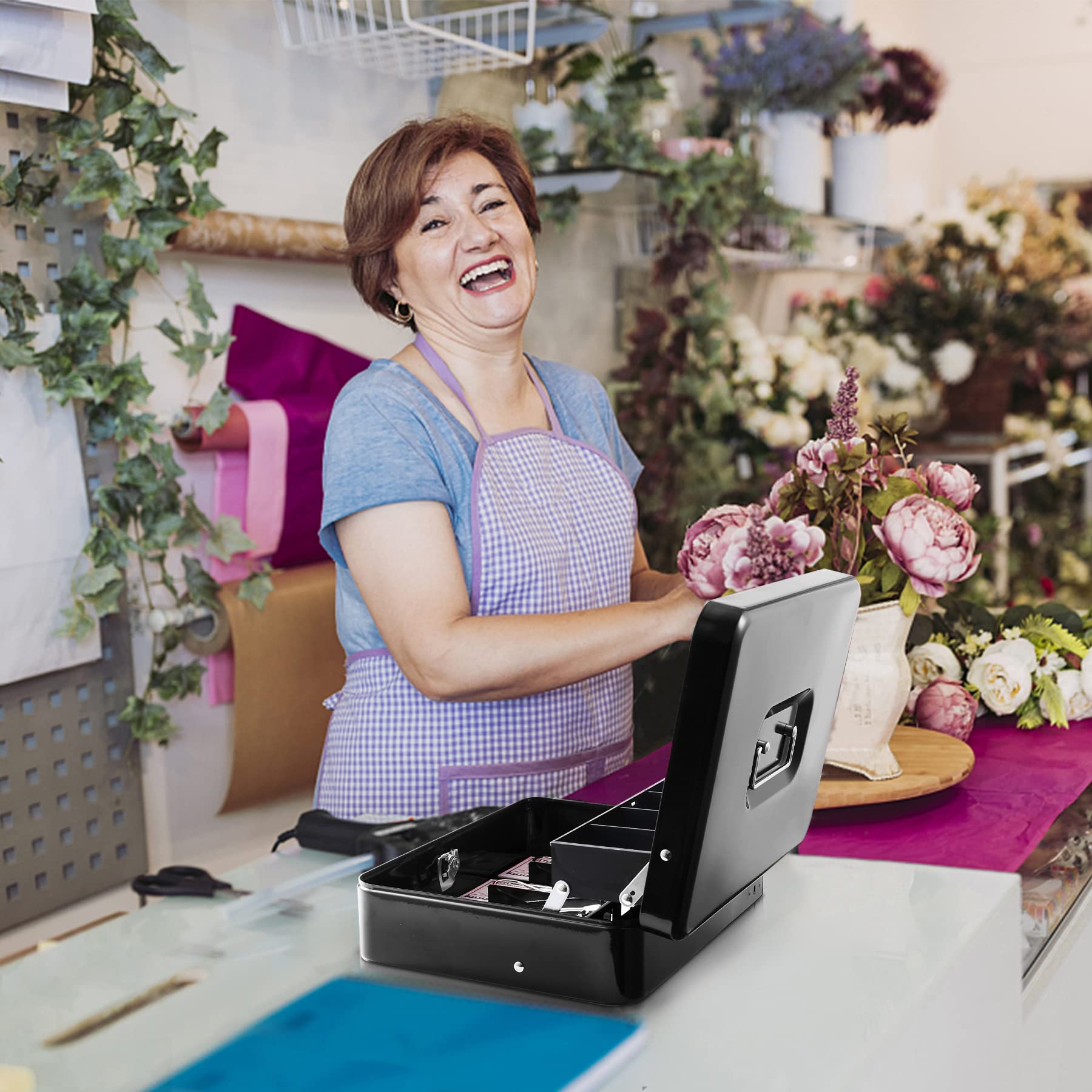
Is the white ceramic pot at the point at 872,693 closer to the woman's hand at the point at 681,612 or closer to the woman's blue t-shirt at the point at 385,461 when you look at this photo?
the woman's hand at the point at 681,612

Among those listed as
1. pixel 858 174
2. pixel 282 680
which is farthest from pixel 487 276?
pixel 858 174

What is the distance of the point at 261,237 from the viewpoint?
95.2 inches

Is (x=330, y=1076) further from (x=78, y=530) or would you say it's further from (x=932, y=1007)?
(x=78, y=530)

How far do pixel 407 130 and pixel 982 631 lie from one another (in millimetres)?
1095

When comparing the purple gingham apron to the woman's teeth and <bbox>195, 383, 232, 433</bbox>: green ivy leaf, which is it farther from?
<bbox>195, 383, 232, 433</bbox>: green ivy leaf

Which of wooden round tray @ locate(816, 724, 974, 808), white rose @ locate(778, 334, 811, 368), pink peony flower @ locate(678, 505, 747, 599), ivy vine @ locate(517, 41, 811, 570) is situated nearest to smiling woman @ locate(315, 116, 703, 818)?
pink peony flower @ locate(678, 505, 747, 599)

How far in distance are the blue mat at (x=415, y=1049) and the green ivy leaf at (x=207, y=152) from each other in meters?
1.50

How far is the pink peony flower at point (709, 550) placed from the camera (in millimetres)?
1435

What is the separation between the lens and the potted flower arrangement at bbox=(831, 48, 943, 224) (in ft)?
13.7

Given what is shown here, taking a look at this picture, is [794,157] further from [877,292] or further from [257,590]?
[257,590]

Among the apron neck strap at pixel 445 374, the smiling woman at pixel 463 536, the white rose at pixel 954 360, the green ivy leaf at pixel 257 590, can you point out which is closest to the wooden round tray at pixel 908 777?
the smiling woman at pixel 463 536

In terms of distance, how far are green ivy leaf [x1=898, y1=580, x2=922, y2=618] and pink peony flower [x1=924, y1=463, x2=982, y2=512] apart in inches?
4.7

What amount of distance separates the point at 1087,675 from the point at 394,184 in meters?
1.17

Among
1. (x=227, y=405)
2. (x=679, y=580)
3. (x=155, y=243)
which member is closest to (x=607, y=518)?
(x=679, y=580)
